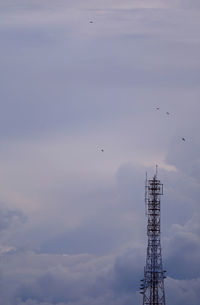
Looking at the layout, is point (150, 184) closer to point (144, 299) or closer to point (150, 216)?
point (150, 216)

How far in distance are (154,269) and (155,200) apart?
13.5m

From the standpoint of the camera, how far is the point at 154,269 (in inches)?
6516

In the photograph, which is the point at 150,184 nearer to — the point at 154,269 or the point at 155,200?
the point at 155,200

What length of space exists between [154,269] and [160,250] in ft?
12.7

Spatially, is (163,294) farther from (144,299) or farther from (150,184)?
(150,184)

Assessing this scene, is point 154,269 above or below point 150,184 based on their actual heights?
below

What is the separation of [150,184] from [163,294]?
70.9ft

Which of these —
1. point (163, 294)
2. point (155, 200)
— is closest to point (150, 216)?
point (155, 200)

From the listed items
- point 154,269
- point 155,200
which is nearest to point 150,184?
point 155,200

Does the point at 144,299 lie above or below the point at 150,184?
below

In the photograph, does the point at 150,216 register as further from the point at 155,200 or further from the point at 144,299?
the point at 144,299

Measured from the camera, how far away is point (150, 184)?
16825 centimetres

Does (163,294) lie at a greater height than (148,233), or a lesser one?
lesser

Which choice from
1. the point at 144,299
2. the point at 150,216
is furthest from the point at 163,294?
the point at 150,216
